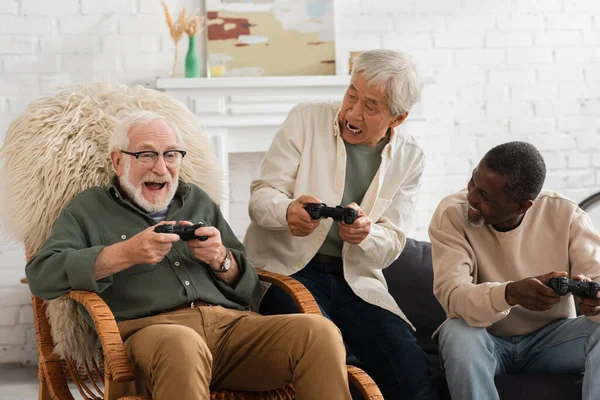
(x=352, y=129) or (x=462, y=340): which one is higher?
(x=352, y=129)

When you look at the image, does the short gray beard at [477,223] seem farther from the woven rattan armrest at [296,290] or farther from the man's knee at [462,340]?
the woven rattan armrest at [296,290]

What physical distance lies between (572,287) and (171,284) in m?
1.06

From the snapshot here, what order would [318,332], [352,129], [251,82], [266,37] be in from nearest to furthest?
Result: [318,332], [352,129], [251,82], [266,37]

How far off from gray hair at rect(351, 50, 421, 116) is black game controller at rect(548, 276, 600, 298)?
72 cm

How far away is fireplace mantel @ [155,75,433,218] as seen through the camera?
391 centimetres

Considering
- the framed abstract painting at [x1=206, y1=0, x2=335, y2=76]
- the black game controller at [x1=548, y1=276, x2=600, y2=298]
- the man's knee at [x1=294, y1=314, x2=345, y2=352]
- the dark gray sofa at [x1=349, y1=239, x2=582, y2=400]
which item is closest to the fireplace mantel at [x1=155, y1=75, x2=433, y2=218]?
the framed abstract painting at [x1=206, y1=0, x2=335, y2=76]

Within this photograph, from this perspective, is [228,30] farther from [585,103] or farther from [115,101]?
[585,103]

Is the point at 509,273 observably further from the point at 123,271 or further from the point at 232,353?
the point at 123,271

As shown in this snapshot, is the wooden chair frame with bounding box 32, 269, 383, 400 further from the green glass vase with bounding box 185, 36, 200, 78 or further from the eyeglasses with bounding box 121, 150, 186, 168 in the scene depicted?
the green glass vase with bounding box 185, 36, 200, 78

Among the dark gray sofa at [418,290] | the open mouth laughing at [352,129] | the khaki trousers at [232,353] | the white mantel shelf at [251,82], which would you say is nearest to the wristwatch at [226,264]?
the khaki trousers at [232,353]

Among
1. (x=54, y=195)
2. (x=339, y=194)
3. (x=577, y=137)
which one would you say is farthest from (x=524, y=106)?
(x=54, y=195)

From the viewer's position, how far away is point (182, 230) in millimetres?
2232

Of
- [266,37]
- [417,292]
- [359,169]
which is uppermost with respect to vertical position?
[266,37]

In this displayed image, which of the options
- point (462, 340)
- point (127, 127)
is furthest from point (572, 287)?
point (127, 127)
